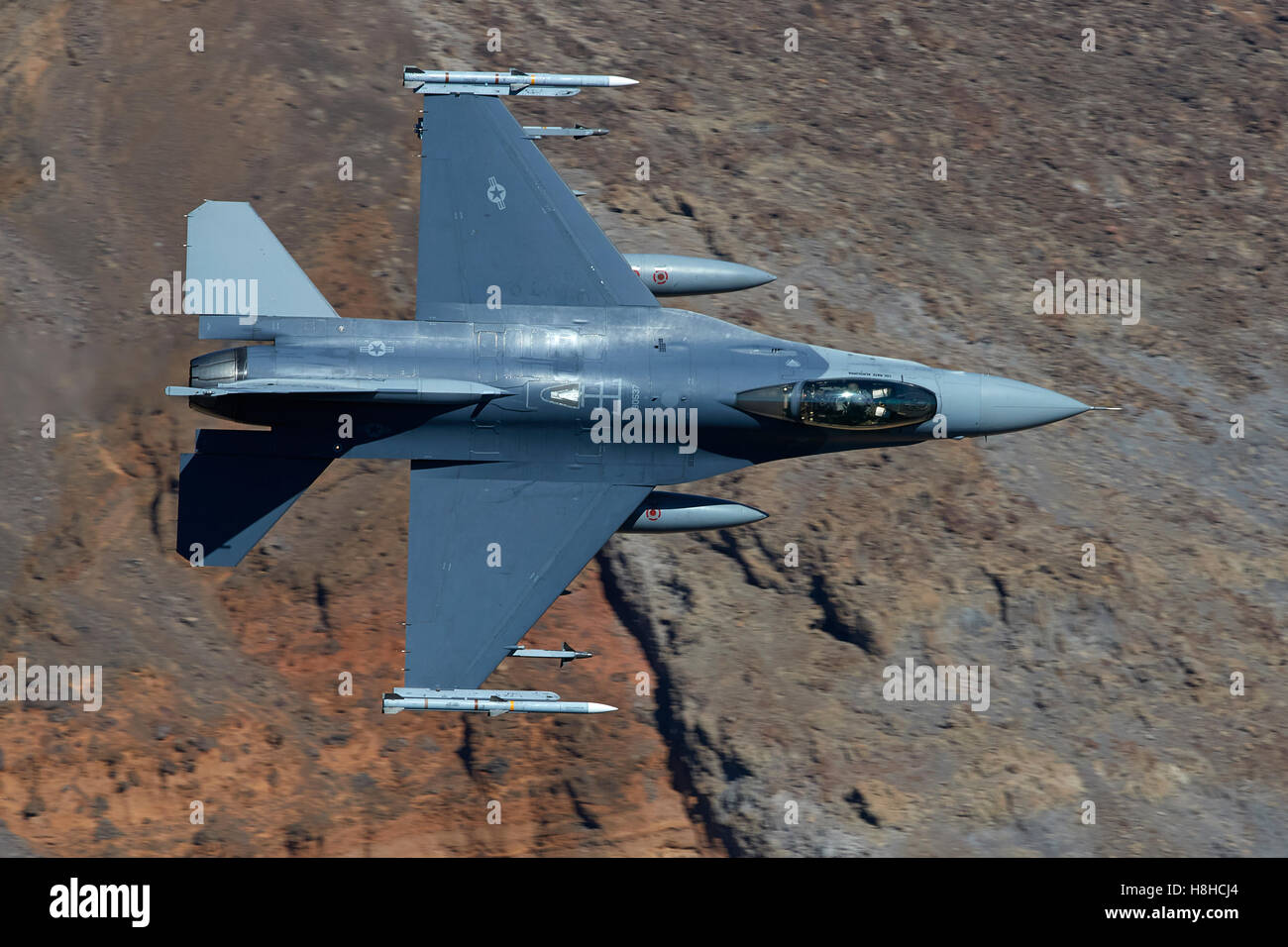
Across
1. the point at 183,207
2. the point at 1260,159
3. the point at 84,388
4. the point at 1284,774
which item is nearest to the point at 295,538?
the point at 84,388

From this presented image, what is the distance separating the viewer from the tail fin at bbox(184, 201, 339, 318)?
1705 cm

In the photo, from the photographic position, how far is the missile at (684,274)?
18266 mm

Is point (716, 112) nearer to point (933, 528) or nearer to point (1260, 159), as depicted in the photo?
point (933, 528)

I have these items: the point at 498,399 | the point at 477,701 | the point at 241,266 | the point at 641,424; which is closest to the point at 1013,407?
the point at 641,424

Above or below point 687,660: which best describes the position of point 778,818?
below

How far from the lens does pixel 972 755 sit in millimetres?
20703

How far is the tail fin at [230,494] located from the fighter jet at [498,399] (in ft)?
0.10

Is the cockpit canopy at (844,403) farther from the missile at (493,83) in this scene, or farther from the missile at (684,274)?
the missile at (493,83)

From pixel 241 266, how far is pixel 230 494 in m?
3.23

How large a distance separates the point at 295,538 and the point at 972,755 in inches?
488

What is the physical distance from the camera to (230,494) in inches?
677

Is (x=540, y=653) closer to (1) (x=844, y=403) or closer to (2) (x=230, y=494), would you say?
(2) (x=230, y=494)

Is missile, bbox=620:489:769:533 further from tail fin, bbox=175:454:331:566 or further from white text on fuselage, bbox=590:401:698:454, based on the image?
tail fin, bbox=175:454:331:566

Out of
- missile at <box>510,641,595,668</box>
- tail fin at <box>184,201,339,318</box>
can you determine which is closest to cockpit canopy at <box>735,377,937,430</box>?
missile at <box>510,641,595,668</box>
